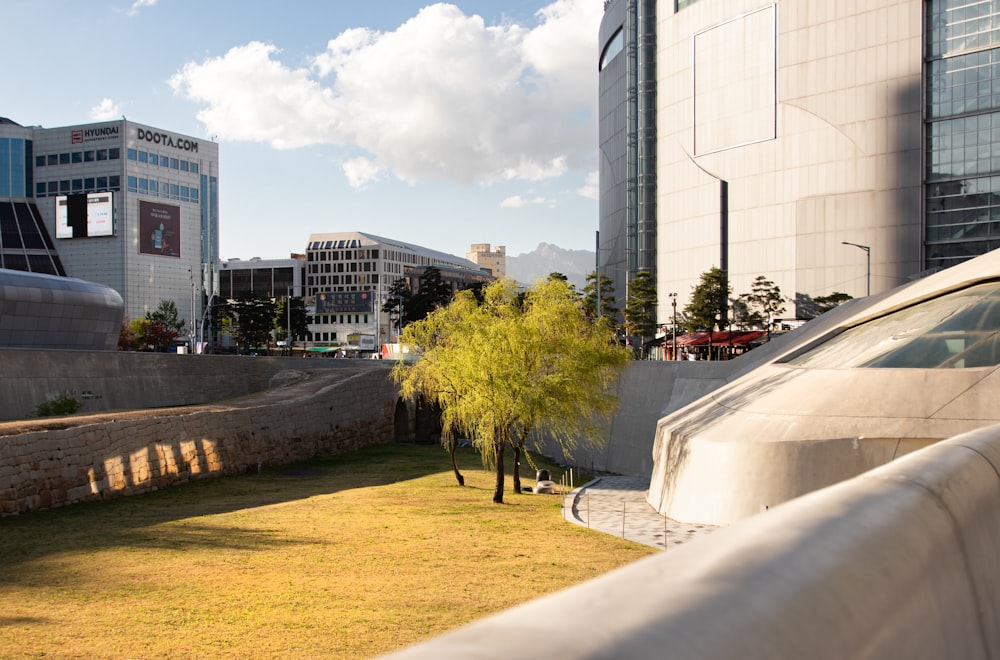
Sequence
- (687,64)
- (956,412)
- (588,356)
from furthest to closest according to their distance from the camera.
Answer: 1. (687,64)
2. (588,356)
3. (956,412)

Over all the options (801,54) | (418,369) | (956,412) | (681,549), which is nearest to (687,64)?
(801,54)

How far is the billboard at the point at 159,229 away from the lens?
113 metres

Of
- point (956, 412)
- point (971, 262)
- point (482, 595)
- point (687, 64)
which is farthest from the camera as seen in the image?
point (687, 64)

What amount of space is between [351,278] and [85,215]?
166 feet

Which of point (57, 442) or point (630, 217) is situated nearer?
point (57, 442)

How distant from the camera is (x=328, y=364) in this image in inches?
1916

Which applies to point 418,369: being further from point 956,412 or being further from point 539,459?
point 956,412

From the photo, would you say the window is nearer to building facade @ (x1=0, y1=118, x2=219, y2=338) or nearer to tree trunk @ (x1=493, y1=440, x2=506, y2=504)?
tree trunk @ (x1=493, y1=440, x2=506, y2=504)

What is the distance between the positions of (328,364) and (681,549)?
4731 centimetres

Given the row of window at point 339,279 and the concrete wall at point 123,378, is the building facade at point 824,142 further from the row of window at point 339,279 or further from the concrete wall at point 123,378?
the row of window at point 339,279

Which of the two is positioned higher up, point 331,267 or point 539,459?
point 331,267

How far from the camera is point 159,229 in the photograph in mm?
114625

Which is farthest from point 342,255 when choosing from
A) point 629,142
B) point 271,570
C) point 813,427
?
point 271,570

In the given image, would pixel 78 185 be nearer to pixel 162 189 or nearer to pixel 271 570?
pixel 162 189
